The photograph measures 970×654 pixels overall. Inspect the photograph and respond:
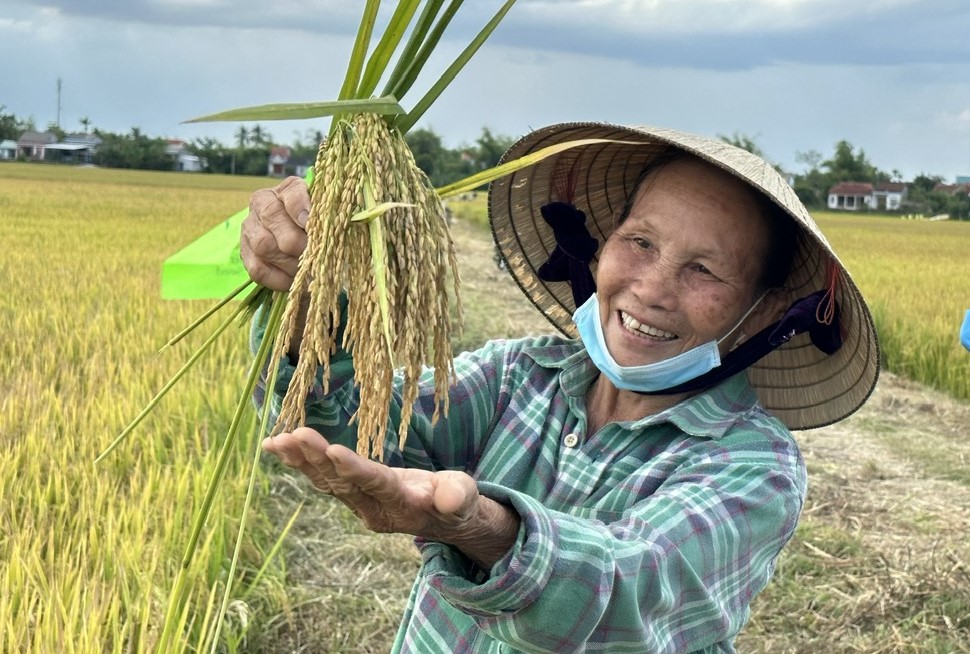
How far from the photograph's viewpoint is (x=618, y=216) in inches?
80.5

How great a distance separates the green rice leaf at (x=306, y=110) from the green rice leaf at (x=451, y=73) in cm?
7

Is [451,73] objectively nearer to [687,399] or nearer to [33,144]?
[687,399]

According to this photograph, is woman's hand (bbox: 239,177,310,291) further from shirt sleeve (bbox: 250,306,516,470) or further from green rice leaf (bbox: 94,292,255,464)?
shirt sleeve (bbox: 250,306,516,470)

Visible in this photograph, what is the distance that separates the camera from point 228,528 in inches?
120

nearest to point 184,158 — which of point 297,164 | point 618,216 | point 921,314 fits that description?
point 297,164

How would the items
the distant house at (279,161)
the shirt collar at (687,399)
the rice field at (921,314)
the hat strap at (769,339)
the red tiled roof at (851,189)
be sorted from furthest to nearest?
the distant house at (279,161)
the red tiled roof at (851,189)
the rice field at (921,314)
the hat strap at (769,339)
the shirt collar at (687,399)

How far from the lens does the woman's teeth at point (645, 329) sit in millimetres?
1663

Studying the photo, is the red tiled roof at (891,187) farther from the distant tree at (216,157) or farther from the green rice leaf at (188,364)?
the green rice leaf at (188,364)

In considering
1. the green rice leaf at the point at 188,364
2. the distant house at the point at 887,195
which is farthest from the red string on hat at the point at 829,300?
the distant house at the point at 887,195

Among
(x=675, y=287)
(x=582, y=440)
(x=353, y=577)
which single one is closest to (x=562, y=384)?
(x=582, y=440)

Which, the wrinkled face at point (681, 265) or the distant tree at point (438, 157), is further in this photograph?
the distant tree at point (438, 157)

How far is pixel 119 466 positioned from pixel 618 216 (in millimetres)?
2063

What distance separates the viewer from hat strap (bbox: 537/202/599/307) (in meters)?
1.98

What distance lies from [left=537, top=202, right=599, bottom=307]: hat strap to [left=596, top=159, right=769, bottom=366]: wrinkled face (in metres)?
0.28
